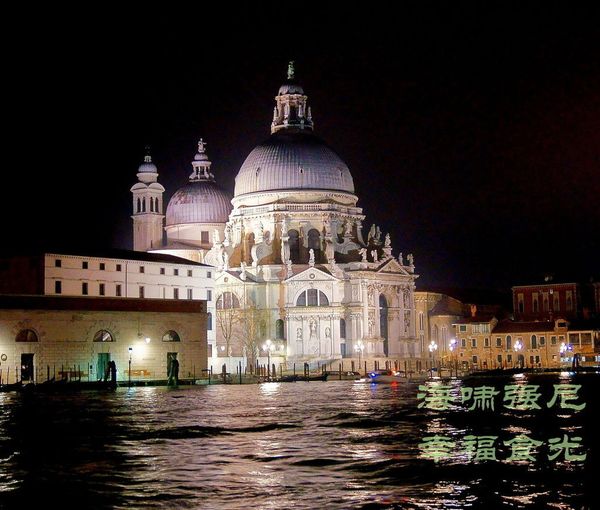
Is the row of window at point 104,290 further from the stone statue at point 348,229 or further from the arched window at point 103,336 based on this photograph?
the stone statue at point 348,229

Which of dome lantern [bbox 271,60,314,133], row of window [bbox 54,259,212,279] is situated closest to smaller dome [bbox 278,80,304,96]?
dome lantern [bbox 271,60,314,133]

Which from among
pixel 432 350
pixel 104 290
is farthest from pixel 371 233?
pixel 104 290

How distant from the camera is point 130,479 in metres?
22.8

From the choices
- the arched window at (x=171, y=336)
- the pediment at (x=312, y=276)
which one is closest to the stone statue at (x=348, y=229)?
the pediment at (x=312, y=276)

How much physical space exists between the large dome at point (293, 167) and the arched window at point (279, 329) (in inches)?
437

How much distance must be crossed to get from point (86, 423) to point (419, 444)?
39.5ft

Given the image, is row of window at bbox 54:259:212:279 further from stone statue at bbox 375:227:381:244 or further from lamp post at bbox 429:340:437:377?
lamp post at bbox 429:340:437:377

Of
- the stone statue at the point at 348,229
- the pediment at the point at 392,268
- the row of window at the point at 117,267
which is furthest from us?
the stone statue at the point at 348,229

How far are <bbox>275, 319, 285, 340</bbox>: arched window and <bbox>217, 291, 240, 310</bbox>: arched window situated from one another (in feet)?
10.6

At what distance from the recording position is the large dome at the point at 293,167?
92.7m

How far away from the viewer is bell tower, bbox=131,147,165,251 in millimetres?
97125

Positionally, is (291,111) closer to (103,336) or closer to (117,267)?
(117,267)

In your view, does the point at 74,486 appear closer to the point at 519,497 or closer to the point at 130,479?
the point at 130,479

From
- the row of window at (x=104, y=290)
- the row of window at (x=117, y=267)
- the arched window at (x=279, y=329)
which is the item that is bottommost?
the arched window at (x=279, y=329)
